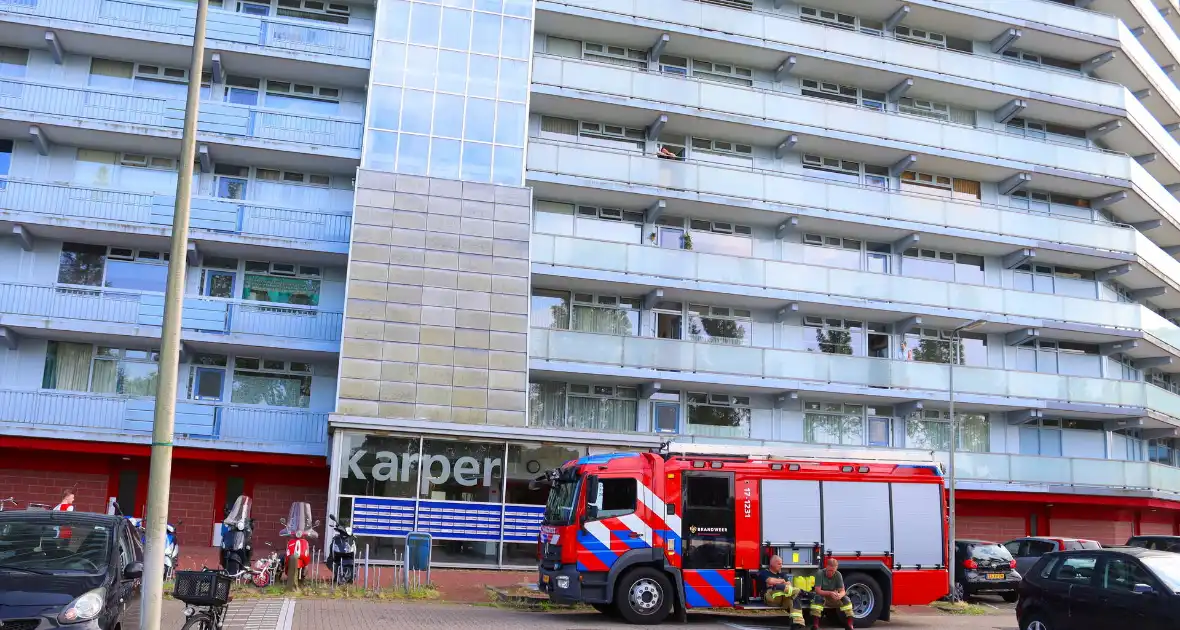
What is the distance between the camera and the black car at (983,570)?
23.6 meters

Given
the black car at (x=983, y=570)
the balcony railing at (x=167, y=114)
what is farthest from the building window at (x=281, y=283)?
the black car at (x=983, y=570)

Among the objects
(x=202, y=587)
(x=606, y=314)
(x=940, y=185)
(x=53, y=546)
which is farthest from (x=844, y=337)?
(x=53, y=546)

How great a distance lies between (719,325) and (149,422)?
1611 cm

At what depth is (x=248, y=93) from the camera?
1203 inches

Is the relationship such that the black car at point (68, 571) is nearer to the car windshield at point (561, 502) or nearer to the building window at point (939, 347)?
the car windshield at point (561, 502)

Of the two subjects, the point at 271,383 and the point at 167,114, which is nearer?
the point at 167,114

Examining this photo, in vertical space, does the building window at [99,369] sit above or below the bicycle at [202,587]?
above

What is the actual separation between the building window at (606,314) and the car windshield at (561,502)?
484 inches

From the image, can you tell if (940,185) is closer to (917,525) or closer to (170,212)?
(917,525)

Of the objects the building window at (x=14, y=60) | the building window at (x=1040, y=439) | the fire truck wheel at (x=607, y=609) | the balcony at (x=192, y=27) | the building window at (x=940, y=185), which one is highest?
the balcony at (x=192, y=27)

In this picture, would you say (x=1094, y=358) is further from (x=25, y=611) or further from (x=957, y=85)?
(x=25, y=611)

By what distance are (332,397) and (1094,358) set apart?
25354 mm

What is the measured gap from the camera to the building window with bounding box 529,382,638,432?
99.3 ft

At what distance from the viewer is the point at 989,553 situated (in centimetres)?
2384
